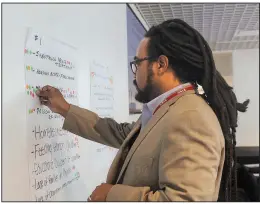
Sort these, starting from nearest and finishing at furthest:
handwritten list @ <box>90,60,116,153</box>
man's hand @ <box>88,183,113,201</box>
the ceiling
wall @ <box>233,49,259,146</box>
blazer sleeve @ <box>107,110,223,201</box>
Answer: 1. blazer sleeve @ <box>107,110,223,201</box>
2. man's hand @ <box>88,183,113,201</box>
3. handwritten list @ <box>90,60,116,153</box>
4. the ceiling
5. wall @ <box>233,49,259,146</box>

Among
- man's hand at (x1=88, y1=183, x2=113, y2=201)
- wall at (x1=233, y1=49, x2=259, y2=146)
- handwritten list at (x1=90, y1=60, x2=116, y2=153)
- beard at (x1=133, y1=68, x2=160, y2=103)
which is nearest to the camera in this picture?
man's hand at (x1=88, y1=183, x2=113, y2=201)

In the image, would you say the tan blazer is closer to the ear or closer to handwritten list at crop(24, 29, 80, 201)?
the ear

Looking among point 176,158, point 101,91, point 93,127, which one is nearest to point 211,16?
point 101,91

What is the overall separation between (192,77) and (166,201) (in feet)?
1.49

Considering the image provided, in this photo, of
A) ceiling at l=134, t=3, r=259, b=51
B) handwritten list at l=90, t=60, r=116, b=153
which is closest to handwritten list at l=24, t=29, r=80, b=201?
handwritten list at l=90, t=60, r=116, b=153

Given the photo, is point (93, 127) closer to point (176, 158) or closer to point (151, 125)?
point (151, 125)

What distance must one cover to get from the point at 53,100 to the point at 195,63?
0.57 meters

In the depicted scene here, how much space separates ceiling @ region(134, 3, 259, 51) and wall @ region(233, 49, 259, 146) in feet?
4.47

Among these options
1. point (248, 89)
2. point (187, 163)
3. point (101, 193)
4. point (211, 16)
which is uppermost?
point (211, 16)

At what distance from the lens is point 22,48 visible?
1076 mm

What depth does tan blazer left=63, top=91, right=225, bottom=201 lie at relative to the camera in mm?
851

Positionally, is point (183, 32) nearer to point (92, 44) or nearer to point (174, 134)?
point (174, 134)

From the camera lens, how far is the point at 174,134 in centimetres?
89

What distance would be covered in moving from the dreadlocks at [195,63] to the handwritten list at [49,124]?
42 centimetres
